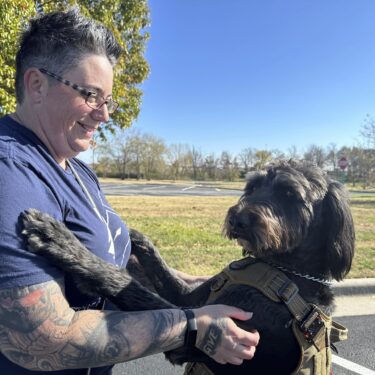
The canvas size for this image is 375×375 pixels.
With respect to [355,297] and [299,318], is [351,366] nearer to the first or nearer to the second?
[355,297]

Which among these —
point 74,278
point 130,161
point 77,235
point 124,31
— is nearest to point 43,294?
point 74,278

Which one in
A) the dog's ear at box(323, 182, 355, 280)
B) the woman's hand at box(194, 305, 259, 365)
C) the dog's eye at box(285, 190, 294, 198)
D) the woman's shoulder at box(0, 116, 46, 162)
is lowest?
the woman's hand at box(194, 305, 259, 365)

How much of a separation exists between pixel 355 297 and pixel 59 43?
18.4 feet

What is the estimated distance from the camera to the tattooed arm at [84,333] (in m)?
1.29

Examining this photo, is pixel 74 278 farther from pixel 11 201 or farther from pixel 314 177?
pixel 314 177

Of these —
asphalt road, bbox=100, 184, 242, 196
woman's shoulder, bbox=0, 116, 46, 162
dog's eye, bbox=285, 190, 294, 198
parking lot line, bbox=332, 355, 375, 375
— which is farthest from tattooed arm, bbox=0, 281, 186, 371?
asphalt road, bbox=100, 184, 242, 196

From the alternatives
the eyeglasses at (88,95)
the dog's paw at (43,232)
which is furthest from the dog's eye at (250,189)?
the dog's paw at (43,232)

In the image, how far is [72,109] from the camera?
1.68 meters

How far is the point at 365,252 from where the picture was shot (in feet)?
27.5

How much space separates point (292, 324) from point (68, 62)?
1676 millimetres

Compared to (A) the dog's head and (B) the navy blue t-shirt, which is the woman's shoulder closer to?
(B) the navy blue t-shirt

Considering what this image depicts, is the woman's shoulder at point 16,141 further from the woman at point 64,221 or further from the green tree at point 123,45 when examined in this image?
the green tree at point 123,45

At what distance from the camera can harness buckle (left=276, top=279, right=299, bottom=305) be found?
209 cm

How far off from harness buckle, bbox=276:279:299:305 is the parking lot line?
220cm
